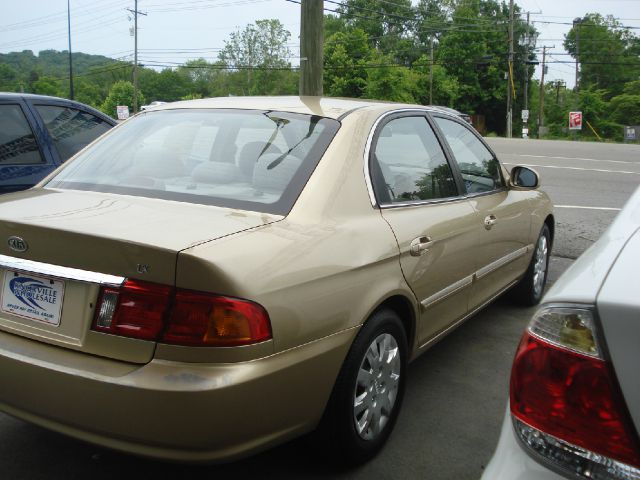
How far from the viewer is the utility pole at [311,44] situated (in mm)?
9844

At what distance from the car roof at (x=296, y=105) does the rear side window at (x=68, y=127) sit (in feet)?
7.88

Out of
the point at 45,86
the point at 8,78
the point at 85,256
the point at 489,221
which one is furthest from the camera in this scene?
the point at 8,78

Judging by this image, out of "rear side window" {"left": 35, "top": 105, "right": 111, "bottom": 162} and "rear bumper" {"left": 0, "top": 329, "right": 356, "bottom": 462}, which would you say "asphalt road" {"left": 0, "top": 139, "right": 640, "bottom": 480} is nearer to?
"rear bumper" {"left": 0, "top": 329, "right": 356, "bottom": 462}

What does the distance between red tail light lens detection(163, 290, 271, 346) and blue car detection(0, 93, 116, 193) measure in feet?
11.9

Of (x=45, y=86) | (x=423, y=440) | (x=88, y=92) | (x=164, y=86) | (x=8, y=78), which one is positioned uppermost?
(x=164, y=86)

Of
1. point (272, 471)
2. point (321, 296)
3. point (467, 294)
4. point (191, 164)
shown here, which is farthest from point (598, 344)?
point (467, 294)

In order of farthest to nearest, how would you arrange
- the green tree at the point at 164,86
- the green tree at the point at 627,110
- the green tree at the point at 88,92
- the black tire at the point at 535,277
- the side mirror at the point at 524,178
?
the green tree at the point at 164,86
the green tree at the point at 88,92
the green tree at the point at 627,110
the black tire at the point at 535,277
the side mirror at the point at 524,178

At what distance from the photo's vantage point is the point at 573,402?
51.9 inches

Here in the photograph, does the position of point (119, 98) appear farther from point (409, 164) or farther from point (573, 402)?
point (573, 402)

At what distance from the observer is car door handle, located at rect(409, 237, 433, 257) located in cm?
300

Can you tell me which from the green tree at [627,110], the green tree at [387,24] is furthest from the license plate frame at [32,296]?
the green tree at [387,24]

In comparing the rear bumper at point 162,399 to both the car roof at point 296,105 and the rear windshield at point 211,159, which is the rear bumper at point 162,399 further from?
the car roof at point 296,105

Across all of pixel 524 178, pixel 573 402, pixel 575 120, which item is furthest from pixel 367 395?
pixel 575 120

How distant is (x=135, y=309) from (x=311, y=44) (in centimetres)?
862
